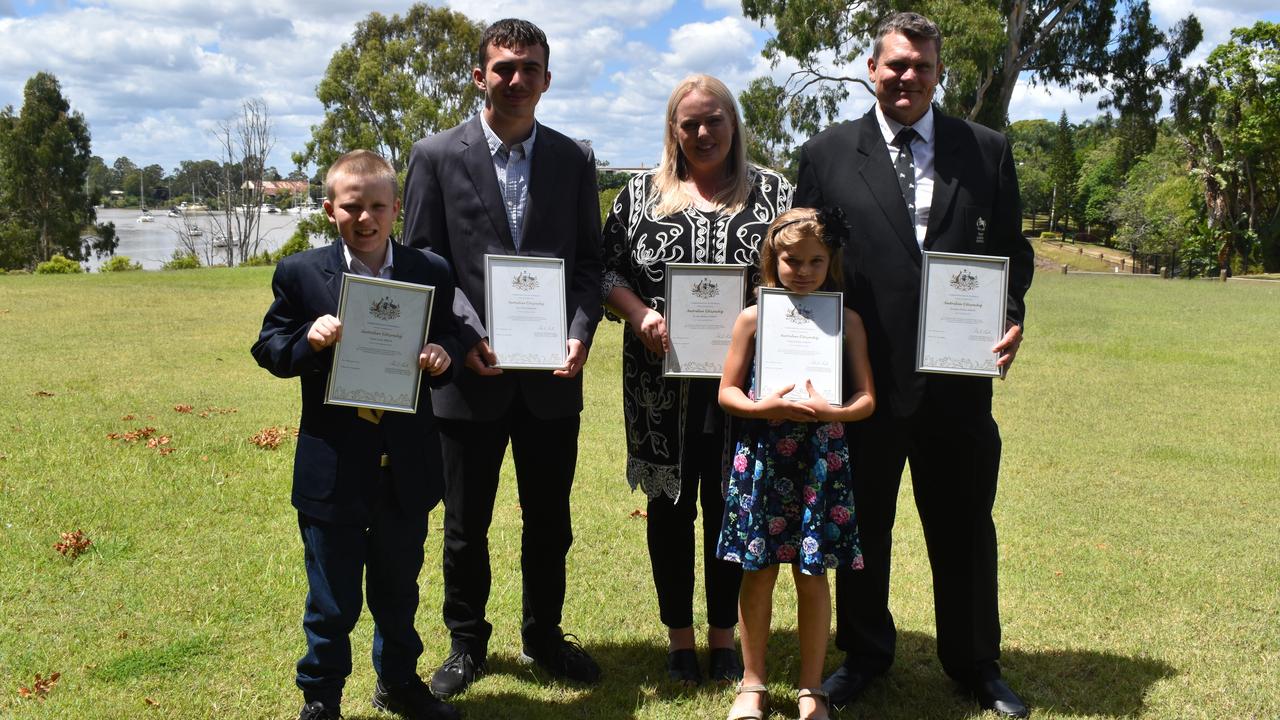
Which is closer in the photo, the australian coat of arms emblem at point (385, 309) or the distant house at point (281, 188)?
the australian coat of arms emblem at point (385, 309)

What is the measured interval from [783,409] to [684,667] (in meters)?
1.45

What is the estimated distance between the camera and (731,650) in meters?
4.50

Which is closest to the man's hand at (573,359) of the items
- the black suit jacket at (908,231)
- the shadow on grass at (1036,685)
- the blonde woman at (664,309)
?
the blonde woman at (664,309)

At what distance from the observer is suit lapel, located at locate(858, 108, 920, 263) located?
385 centimetres

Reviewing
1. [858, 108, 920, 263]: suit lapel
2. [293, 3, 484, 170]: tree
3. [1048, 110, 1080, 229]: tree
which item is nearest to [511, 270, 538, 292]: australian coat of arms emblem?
[858, 108, 920, 263]: suit lapel

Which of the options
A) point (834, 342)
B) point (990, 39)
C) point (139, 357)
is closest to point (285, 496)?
point (834, 342)

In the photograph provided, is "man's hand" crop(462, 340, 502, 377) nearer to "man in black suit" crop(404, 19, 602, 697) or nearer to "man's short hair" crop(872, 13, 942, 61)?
"man in black suit" crop(404, 19, 602, 697)

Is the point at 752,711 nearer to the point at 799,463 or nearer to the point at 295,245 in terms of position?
the point at 799,463

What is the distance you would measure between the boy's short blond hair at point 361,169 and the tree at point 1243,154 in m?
47.5

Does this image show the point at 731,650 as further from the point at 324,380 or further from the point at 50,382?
the point at 50,382

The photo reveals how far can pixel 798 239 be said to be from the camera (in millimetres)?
3662

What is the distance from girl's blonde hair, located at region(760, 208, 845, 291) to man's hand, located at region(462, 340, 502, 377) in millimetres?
1042

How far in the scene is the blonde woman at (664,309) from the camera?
13.3 ft

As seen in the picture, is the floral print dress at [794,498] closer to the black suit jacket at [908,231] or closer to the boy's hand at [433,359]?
the black suit jacket at [908,231]
